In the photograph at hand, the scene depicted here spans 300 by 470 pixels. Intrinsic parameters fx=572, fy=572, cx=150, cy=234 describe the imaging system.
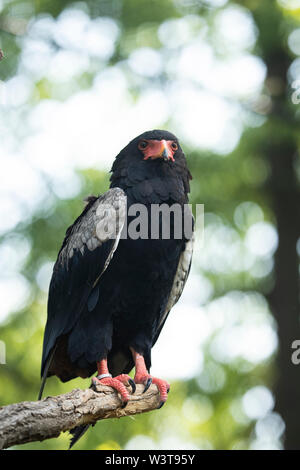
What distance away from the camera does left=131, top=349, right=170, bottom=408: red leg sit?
3.77m

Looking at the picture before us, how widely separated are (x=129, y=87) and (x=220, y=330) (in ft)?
11.0

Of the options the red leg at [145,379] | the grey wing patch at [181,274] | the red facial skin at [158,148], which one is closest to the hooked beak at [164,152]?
the red facial skin at [158,148]

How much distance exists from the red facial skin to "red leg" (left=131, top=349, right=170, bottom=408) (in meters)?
1.42

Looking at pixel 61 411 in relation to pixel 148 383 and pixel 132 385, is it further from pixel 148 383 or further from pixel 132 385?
pixel 148 383

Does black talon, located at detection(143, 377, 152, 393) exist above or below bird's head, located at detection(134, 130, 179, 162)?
below

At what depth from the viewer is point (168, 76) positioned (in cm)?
677

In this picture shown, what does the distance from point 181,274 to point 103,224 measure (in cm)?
79

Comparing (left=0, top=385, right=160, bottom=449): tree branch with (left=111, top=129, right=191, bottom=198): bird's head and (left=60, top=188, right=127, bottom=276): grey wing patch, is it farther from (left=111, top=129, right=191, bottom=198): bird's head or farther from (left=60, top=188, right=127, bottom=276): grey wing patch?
(left=111, top=129, right=191, bottom=198): bird's head

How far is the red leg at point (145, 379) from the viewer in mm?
3773

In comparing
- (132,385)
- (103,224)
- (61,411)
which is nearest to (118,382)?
(132,385)

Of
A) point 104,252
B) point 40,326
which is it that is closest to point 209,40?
point 40,326

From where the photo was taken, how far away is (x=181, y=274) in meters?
4.30

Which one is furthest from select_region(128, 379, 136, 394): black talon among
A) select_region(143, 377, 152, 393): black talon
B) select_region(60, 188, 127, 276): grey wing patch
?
select_region(60, 188, 127, 276): grey wing patch
